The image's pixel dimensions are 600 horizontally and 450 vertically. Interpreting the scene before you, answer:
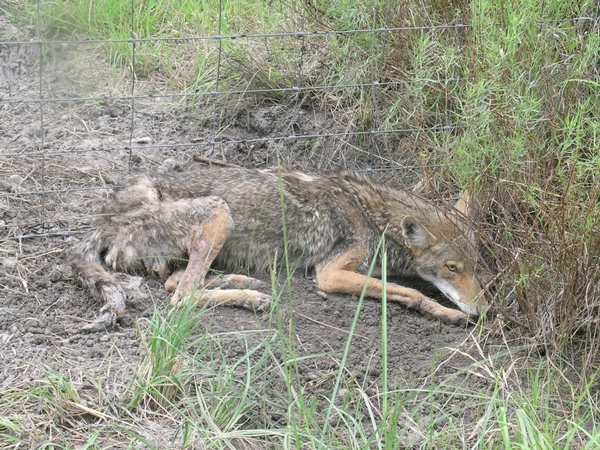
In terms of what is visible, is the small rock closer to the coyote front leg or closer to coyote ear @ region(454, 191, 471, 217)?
the coyote front leg

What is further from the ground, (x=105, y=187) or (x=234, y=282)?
(x=105, y=187)

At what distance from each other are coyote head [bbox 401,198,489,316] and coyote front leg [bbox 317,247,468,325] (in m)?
0.16

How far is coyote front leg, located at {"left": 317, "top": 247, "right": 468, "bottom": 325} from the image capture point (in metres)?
6.04

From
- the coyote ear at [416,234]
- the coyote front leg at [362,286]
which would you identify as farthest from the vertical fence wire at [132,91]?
the coyote ear at [416,234]

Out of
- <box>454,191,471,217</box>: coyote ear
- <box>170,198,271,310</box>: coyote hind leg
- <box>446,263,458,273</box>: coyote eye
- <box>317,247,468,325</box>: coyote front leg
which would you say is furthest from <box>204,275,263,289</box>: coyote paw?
<box>454,191,471,217</box>: coyote ear

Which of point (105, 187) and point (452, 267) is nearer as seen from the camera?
point (452, 267)

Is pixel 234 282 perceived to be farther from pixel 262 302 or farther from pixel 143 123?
pixel 143 123

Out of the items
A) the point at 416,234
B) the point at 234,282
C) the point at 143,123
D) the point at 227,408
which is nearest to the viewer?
the point at 227,408

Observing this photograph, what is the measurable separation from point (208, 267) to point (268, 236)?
2.15 feet

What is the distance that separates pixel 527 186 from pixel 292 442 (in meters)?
2.10

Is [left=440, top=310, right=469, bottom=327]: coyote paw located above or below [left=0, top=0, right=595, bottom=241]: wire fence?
below

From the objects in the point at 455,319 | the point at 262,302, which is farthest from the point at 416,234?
the point at 262,302

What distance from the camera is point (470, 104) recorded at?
5852mm

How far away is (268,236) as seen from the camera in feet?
21.4
